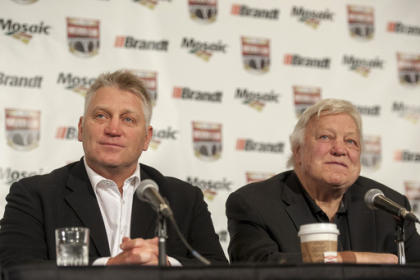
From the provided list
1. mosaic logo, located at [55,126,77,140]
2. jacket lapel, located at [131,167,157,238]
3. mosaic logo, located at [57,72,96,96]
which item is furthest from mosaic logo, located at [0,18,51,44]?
jacket lapel, located at [131,167,157,238]

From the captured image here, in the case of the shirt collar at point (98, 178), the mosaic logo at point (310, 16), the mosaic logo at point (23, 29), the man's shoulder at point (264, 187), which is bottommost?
the man's shoulder at point (264, 187)

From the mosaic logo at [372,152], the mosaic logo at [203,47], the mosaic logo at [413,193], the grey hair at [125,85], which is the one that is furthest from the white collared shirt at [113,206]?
the mosaic logo at [413,193]

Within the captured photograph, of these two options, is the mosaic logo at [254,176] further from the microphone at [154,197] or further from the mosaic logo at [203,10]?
the microphone at [154,197]

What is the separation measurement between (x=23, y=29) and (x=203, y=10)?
1.32 meters

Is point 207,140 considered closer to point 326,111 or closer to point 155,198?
point 326,111

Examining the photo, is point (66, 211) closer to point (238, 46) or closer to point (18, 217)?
point (18, 217)

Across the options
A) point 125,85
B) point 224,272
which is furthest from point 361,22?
point 224,272

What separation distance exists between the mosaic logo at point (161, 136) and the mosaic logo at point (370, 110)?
1.51 m

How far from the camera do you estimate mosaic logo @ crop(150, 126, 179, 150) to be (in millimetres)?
4750

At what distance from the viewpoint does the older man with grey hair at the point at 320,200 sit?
3.72m

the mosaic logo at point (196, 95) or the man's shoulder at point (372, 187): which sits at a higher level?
the mosaic logo at point (196, 95)

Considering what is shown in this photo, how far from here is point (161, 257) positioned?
92.0 inches

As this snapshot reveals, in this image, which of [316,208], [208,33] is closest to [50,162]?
[208,33]

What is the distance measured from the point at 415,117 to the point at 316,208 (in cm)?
191
